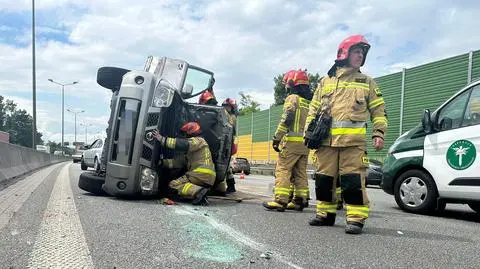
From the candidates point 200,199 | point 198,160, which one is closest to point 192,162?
point 198,160

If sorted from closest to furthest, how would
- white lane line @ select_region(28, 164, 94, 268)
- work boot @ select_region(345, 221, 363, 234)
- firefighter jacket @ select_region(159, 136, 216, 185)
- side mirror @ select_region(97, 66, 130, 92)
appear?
white lane line @ select_region(28, 164, 94, 268)
work boot @ select_region(345, 221, 363, 234)
firefighter jacket @ select_region(159, 136, 216, 185)
side mirror @ select_region(97, 66, 130, 92)

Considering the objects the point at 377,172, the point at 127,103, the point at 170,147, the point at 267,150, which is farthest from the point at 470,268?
the point at 267,150

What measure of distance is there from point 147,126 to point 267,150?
28.3m

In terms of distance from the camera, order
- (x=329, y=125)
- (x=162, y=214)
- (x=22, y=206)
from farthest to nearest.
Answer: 1. (x=22, y=206)
2. (x=162, y=214)
3. (x=329, y=125)

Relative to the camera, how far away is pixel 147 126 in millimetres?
6906

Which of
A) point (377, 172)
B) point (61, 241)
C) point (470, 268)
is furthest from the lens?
point (377, 172)

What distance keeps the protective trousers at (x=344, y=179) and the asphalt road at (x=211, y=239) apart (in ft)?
0.84

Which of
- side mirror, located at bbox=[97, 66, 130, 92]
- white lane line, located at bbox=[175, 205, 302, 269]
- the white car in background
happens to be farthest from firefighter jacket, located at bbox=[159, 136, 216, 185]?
the white car in background

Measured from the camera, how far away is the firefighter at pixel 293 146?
651 cm

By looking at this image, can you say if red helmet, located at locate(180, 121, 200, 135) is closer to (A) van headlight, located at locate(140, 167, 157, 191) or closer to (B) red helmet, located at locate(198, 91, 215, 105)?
(A) van headlight, located at locate(140, 167, 157, 191)

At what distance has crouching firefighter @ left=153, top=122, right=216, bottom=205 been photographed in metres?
6.89

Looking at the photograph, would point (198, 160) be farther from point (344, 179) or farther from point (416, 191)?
point (416, 191)

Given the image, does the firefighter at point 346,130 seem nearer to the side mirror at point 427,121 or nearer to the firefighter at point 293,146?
the firefighter at point 293,146

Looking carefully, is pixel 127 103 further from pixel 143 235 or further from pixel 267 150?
pixel 267 150
